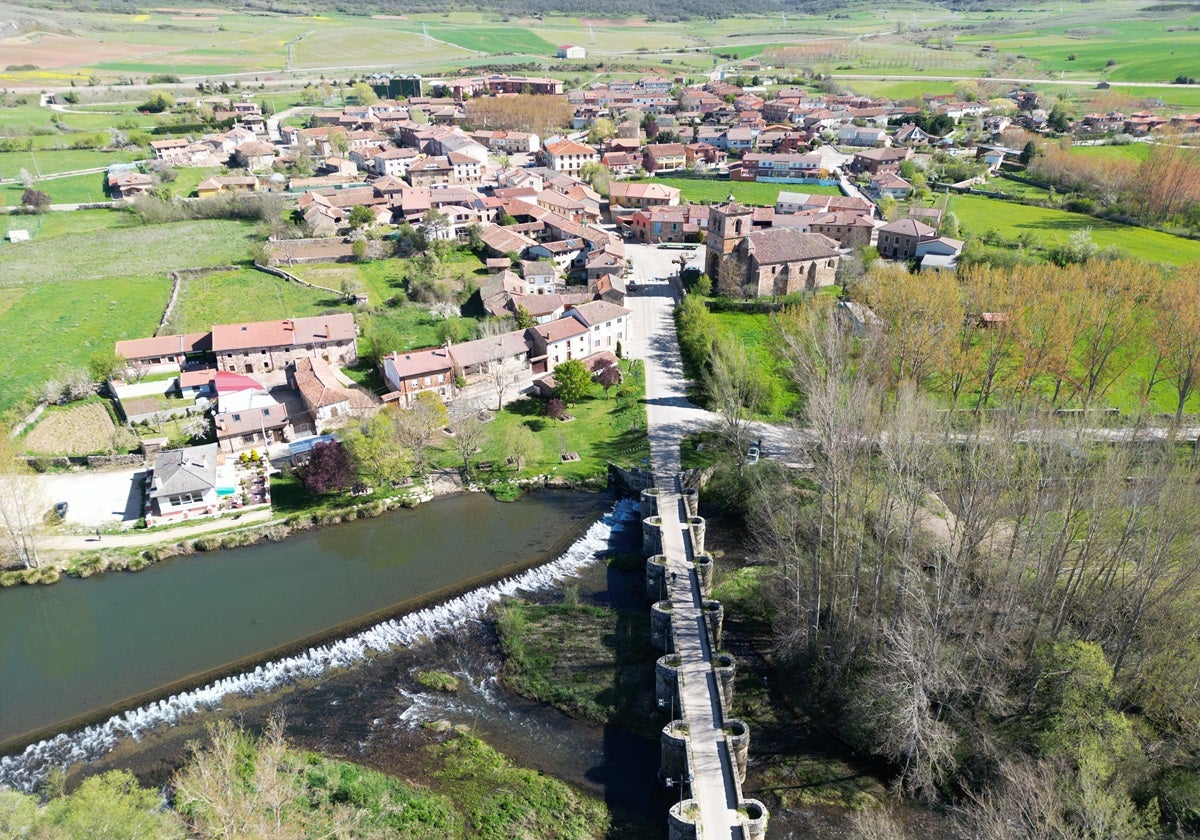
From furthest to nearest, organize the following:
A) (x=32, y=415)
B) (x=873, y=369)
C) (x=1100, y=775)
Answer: (x=32, y=415)
(x=873, y=369)
(x=1100, y=775)

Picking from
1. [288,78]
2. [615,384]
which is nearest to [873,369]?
[615,384]

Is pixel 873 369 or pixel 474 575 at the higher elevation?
pixel 873 369

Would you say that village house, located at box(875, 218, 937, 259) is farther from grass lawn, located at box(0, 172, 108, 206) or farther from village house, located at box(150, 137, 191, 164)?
village house, located at box(150, 137, 191, 164)

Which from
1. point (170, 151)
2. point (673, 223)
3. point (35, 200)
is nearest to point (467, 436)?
point (673, 223)

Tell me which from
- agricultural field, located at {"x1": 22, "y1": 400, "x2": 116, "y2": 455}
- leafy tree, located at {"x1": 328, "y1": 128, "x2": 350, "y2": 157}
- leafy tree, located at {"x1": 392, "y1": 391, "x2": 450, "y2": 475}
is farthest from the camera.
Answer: leafy tree, located at {"x1": 328, "y1": 128, "x2": 350, "y2": 157}

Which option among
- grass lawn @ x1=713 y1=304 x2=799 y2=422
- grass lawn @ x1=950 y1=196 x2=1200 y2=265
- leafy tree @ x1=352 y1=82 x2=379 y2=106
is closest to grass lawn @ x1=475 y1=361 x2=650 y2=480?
grass lawn @ x1=713 y1=304 x2=799 y2=422

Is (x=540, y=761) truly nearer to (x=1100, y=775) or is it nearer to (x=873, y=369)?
(x=1100, y=775)
